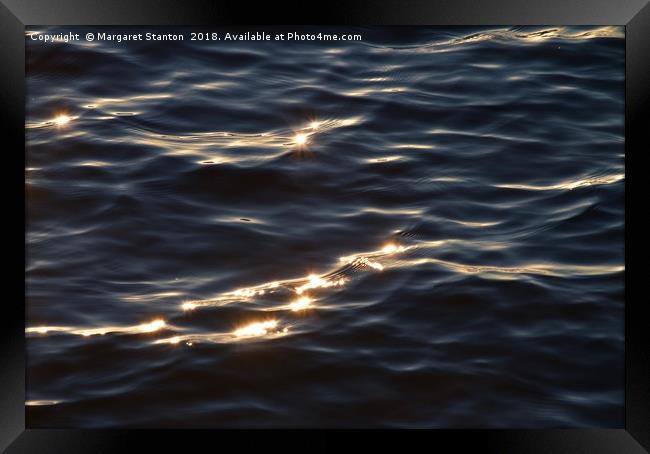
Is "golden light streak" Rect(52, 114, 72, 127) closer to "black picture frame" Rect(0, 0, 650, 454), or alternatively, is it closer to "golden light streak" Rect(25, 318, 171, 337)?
"black picture frame" Rect(0, 0, 650, 454)

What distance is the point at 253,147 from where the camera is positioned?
285cm

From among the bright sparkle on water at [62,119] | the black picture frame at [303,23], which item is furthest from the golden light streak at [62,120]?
the black picture frame at [303,23]

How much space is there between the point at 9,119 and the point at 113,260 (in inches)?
27.6

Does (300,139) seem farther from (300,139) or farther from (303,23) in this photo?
(303,23)

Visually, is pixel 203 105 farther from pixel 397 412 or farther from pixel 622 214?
pixel 622 214

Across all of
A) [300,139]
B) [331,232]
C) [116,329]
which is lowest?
[116,329]

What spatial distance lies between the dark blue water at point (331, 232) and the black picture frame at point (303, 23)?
0.29ft

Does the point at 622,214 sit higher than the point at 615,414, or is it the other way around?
the point at 622,214

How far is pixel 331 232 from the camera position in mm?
2699

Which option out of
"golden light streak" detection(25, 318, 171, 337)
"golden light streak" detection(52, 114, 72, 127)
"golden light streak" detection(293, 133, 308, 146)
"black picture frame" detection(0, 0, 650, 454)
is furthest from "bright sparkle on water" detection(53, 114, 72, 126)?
"golden light streak" detection(293, 133, 308, 146)

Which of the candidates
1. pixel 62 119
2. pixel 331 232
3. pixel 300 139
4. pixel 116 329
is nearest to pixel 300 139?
pixel 300 139

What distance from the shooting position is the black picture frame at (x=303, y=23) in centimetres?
232

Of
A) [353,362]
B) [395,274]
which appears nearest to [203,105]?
[395,274]

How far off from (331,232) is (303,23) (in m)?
0.88
